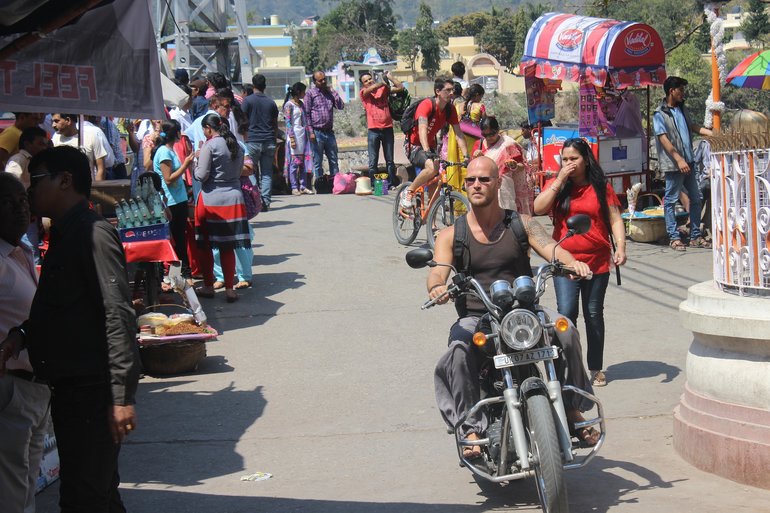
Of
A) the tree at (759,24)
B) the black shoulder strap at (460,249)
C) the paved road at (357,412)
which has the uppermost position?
the tree at (759,24)

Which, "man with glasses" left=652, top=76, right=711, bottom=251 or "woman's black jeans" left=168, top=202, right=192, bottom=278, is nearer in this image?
"woman's black jeans" left=168, top=202, right=192, bottom=278

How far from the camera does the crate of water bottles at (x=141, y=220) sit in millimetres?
9023

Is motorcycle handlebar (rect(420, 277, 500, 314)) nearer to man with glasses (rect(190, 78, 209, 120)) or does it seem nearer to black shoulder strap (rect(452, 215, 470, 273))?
black shoulder strap (rect(452, 215, 470, 273))

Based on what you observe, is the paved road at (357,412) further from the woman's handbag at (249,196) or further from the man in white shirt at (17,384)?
the man in white shirt at (17,384)

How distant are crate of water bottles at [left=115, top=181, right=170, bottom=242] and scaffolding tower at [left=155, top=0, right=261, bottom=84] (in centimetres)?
1258

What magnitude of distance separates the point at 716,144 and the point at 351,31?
109 m

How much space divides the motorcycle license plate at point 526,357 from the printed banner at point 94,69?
9.23 ft

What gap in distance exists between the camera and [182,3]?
2158cm

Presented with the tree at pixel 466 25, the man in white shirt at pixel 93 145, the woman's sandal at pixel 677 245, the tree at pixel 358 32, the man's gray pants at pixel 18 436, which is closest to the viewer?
the man's gray pants at pixel 18 436

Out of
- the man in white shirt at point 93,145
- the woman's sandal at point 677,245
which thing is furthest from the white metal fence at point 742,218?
the woman's sandal at point 677,245

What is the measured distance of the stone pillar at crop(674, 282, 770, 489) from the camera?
5.74 metres

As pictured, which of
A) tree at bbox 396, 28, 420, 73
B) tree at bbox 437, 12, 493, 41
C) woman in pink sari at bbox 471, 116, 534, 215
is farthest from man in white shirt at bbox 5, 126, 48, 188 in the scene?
tree at bbox 437, 12, 493, 41

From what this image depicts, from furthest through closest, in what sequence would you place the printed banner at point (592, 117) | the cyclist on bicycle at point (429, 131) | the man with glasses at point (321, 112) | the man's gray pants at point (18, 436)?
the man with glasses at point (321, 112), the printed banner at point (592, 117), the cyclist on bicycle at point (429, 131), the man's gray pants at point (18, 436)

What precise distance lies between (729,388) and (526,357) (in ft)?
4.98
